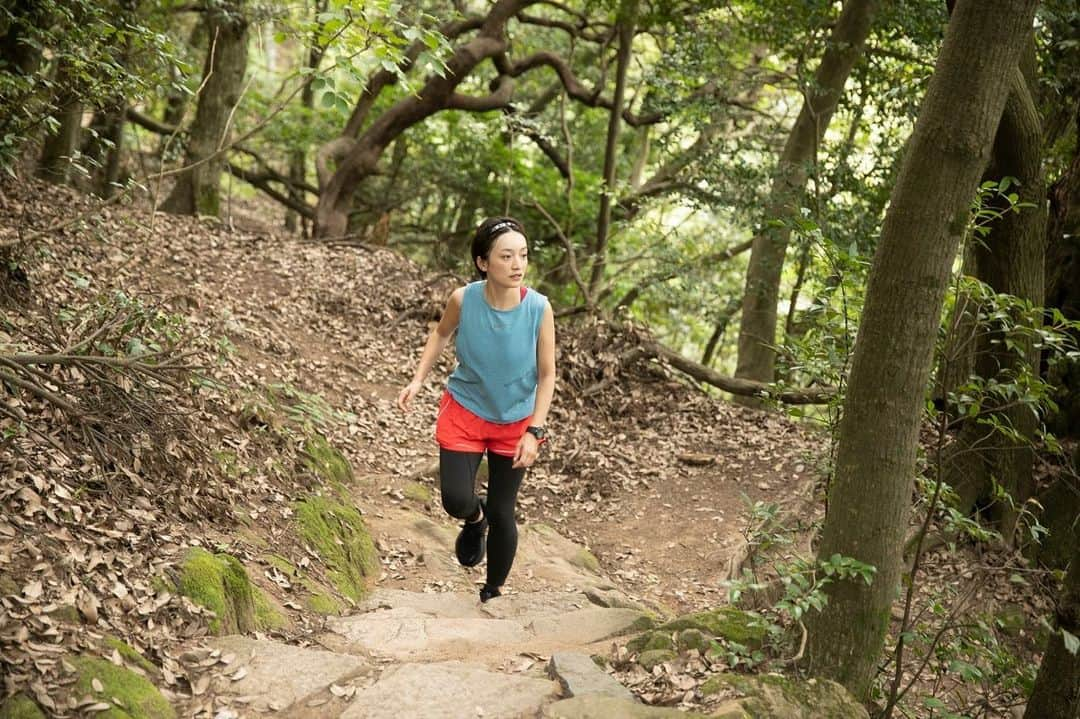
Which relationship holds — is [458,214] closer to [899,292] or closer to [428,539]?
[428,539]

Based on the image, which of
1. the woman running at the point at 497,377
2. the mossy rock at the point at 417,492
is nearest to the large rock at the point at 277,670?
the woman running at the point at 497,377

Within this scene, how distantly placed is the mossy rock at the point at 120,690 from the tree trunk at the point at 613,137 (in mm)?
9104

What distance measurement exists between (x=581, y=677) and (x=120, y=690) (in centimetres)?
164

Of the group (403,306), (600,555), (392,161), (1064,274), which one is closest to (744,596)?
(600,555)

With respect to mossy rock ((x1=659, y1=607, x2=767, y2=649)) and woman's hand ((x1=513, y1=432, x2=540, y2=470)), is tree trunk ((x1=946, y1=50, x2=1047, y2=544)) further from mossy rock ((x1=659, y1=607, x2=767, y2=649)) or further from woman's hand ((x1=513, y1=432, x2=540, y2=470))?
woman's hand ((x1=513, y1=432, x2=540, y2=470))

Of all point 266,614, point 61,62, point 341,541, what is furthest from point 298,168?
point 266,614

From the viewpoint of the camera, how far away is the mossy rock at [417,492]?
24.2ft

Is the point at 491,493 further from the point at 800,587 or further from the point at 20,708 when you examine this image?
the point at 20,708

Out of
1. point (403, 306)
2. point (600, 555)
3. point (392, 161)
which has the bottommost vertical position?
point (600, 555)

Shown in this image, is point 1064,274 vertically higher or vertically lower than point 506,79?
lower

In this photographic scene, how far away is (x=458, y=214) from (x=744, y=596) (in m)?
12.8

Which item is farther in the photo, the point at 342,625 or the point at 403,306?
the point at 403,306

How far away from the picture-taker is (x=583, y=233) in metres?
15.3

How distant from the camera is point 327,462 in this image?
6590 millimetres
